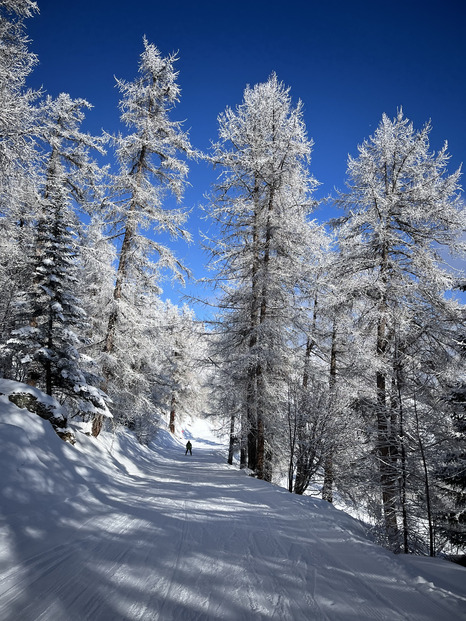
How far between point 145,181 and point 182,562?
12282mm

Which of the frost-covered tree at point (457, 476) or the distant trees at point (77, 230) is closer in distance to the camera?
the frost-covered tree at point (457, 476)

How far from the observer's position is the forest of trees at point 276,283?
6.98 meters

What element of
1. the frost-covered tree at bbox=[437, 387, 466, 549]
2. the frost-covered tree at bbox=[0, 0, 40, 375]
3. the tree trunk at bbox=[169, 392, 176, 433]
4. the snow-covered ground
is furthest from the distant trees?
the tree trunk at bbox=[169, 392, 176, 433]

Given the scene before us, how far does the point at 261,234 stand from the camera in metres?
11.5

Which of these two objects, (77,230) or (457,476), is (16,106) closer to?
(77,230)

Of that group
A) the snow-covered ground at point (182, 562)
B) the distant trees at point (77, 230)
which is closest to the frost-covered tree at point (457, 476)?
the snow-covered ground at point (182, 562)

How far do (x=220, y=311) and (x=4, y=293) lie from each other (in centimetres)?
986

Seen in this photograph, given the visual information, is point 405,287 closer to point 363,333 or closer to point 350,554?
point 363,333

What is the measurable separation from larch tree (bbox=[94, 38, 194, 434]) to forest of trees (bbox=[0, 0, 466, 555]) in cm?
7

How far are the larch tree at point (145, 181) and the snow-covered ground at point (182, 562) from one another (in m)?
6.38

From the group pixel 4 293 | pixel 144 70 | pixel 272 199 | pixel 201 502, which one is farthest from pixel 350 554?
pixel 144 70

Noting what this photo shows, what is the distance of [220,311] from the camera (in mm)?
11688

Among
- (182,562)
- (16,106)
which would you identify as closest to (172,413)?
(16,106)

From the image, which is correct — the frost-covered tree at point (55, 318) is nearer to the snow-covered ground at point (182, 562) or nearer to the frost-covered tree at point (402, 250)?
the snow-covered ground at point (182, 562)
